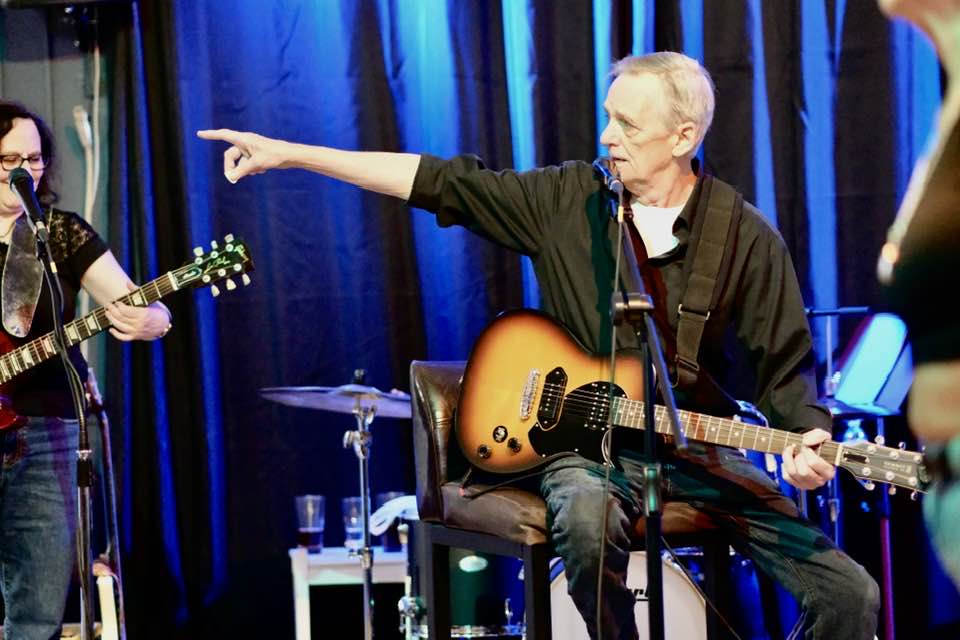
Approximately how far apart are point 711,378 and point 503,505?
0.65 m

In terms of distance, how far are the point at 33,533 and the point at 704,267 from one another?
7.17ft

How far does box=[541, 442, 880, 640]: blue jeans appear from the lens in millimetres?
3084

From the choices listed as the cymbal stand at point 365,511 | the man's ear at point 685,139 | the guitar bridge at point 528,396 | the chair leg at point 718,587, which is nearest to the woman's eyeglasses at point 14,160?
the cymbal stand at point 365,511

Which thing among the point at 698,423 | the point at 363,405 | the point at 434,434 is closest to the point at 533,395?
the point at 434,434

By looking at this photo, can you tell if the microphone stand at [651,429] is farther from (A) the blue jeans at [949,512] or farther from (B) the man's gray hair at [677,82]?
(A) the blue jeans at [949,512]

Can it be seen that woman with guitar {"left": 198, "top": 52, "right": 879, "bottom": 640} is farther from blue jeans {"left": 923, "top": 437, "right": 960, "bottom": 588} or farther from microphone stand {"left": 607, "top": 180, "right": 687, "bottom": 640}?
blue jeans {"left": 923, "top": 437, "right": 960, "bottom": 588}

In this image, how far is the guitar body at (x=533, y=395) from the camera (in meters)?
3.35

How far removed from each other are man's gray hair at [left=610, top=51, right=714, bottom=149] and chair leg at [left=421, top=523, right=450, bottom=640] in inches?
53.4

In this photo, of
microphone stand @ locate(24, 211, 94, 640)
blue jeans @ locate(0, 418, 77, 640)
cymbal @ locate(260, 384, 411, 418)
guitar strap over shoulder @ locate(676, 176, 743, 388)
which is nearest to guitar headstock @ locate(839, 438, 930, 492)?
guitar strap over shoulder @ locate(676, 176, 743, 388)

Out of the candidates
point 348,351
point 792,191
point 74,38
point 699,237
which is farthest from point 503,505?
point 74,38

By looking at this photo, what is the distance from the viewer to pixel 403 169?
3541mm

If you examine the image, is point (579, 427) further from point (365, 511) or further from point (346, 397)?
point (365, 511)

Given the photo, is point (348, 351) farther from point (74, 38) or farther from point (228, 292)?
point (74, 38)

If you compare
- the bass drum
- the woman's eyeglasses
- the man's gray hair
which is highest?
the man's gray hair
